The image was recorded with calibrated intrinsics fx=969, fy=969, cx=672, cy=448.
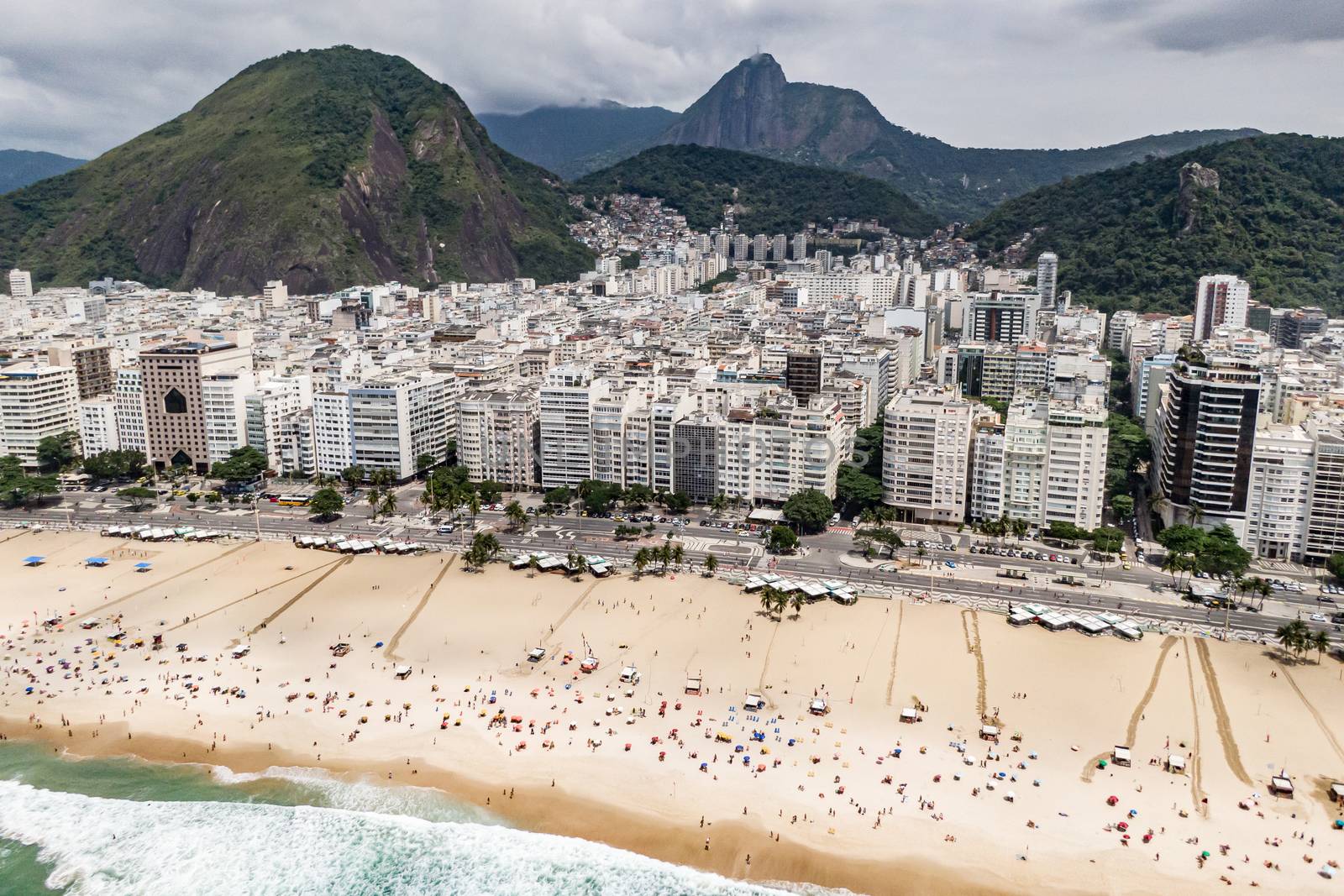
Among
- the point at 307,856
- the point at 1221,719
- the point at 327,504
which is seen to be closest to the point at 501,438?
the point at 327,504

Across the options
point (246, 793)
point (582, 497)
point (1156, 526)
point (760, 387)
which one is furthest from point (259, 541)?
point (1156, 526)

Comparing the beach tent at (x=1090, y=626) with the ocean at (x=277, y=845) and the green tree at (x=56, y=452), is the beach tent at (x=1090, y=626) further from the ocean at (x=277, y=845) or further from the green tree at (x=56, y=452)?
the green tree at (x=56, y=452)

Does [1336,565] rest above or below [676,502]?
below

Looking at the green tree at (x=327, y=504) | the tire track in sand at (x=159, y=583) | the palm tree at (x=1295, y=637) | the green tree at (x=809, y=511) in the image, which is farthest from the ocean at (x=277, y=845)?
the green tree at (x=809, y=511)

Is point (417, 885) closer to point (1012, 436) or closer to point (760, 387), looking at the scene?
point (1012, 436)

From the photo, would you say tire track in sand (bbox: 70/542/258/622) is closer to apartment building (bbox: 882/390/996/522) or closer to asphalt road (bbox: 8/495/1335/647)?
asphalt road (bbox: 8/495/1335/647)

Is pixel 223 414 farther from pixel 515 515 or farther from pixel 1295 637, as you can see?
pixel 1295 637
